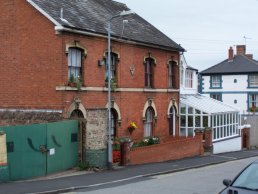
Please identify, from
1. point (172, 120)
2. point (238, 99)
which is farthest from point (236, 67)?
point (172, 120)

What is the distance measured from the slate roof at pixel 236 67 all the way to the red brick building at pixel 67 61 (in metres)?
31.9

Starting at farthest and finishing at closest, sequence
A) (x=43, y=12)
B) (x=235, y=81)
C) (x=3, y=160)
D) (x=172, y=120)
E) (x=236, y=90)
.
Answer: (x=236, y=90) → (x=235, y=81) → (x=172, y=120) → (x=43, y=12) → (x=3, y=160)

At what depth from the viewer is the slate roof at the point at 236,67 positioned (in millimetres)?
57844

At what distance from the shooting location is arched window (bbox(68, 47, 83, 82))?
22828mm

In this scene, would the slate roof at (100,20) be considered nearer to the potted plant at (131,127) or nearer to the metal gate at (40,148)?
the potted plant at (131,127)

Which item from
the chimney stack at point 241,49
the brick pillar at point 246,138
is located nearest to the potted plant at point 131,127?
the brick pillar at point 246,138

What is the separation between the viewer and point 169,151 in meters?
27.6

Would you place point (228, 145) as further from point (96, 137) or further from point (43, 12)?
point (43, 12)

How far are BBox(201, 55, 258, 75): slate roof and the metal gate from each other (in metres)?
40.6

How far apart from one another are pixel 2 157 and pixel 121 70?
37.1ft

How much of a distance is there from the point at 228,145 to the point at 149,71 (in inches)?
454

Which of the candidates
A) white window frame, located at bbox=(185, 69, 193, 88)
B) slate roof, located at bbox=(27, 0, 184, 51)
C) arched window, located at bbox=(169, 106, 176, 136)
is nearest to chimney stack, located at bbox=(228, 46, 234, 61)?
white window frame, located at bbox=(185, 69, 193, 88)

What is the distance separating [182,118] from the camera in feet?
110

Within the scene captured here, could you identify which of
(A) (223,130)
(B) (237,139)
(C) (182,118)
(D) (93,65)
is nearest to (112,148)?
(D) (93,65)
